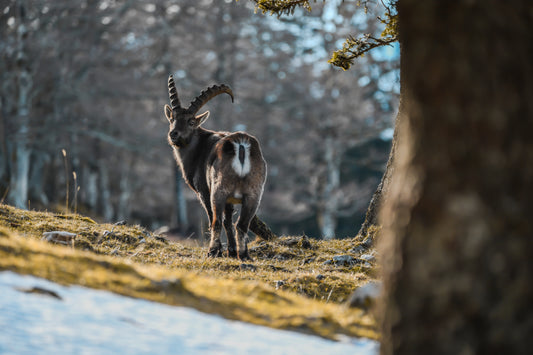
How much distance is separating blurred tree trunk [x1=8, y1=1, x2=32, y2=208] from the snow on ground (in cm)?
2442

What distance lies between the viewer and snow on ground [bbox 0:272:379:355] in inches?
147

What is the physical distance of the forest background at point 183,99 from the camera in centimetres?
2961

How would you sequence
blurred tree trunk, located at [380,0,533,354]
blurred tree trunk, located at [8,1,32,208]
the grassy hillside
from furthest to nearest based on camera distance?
blurred tree trunk, located at [8,1,32,208], the grassy hillside, blurred tree trunk, located at [380,0,533,354]

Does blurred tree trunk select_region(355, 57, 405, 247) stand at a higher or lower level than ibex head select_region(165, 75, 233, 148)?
lower

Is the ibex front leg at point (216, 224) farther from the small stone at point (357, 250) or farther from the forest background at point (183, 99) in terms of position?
the forest background at point (183, 99)

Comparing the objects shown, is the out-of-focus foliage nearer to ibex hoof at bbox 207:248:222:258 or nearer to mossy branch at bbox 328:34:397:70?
mossy branch at bbox 328:34:397:70

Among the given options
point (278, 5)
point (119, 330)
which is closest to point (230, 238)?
point (278, 5)

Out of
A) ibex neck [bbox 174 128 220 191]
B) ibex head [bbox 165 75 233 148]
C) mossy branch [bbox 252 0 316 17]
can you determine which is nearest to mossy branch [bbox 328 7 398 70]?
mossy branch [bbox 252 0 316 17]

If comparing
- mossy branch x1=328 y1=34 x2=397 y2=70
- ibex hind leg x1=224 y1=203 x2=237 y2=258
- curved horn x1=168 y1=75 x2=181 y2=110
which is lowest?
ibex hind leg x1=224 y1=203 x2=237 y2=258

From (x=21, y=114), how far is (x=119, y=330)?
2661 cm

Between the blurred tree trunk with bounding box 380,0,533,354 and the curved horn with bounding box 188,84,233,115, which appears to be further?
the curved horn with bounding box 188,84,233,115

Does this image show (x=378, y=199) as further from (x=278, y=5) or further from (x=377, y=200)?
(x=278, y=5)

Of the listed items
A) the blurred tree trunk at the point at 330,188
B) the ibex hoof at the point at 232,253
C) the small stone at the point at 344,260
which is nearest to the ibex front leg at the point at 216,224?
the ibex hoof at the point at 232,253

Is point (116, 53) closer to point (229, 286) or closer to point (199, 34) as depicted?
point (199, 34)
